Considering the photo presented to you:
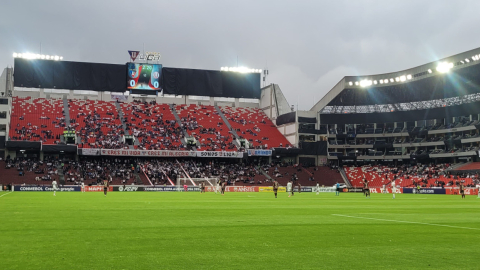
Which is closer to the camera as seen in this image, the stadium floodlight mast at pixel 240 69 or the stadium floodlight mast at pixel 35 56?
the stadium floodlight mast at pixel 35 56

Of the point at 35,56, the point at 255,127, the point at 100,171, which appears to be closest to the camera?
the point at 100,171

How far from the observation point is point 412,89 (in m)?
87.8

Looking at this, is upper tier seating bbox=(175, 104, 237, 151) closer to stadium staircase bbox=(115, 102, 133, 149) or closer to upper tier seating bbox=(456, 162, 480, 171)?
stadium staircase bbox=(115, 102, 133, 149)

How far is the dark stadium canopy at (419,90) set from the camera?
7725 centimetres

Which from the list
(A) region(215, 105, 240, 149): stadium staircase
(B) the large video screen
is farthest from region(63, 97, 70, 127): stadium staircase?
(A) region(215, 105, 240, 149): stadium staircase

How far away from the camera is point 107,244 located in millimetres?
11305

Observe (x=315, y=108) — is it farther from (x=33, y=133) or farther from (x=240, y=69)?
(x=33, y=133)

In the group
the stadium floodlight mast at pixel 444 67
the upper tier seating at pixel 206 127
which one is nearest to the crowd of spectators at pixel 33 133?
the upper tier seating at pixel 206 127

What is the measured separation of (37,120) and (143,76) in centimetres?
2263

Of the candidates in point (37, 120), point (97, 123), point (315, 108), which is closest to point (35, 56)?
point (37, 120)

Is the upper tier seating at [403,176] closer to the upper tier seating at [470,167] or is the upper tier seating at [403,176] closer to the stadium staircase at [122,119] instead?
the upper tier seating at [470,167]

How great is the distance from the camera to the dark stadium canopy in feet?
253

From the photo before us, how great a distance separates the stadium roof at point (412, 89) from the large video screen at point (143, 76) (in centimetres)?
3421

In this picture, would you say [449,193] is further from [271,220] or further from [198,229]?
[198,229]
